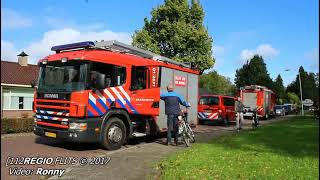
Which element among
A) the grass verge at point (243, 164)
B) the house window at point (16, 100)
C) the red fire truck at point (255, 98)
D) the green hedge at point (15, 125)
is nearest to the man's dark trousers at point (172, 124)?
the grass verge at point (243, 164)

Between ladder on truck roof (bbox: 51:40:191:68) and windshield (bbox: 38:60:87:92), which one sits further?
ladder on truck roof (bbox: 51:40:191:68)

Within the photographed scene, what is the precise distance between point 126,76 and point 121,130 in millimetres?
1750

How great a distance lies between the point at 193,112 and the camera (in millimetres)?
19344

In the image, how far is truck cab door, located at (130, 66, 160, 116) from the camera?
14.5 meters

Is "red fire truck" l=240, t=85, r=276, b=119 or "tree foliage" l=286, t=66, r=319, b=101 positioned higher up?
"tree foliage" l=286, t=66, r=319, b=101

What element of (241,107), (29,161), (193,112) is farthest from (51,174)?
(241,107)

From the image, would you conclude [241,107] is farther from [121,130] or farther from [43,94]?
[43,94]

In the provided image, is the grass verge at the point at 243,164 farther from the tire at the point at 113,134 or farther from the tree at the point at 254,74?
the tree at the point at 254,74

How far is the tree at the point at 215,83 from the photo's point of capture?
96312 mm

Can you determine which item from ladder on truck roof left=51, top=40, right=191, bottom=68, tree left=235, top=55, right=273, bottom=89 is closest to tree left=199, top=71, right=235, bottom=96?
tree left=235, top=55, right=273, bottom=89

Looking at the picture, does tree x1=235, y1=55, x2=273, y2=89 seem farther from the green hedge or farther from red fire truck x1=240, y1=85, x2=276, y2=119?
the green hedge

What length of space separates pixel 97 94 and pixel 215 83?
280 ft

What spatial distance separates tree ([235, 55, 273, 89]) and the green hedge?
2910 inches

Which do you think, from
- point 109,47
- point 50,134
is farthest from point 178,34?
point 50,134
